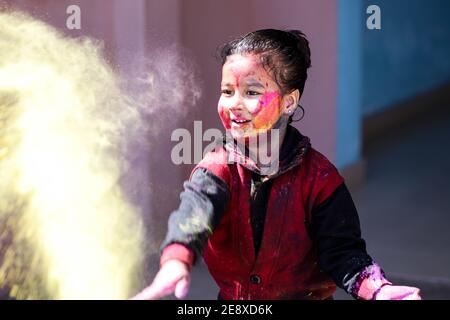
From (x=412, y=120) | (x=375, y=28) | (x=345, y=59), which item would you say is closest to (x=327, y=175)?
(x=345, y=59)

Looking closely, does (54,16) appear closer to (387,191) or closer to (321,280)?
(321,280)

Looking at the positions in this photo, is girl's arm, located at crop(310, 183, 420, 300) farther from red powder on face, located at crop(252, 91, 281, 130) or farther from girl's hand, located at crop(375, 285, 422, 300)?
red powder on face, located at crop(252, 91, 281, 130)

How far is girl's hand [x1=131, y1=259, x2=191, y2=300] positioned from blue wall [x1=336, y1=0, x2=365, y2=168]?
10.7ft

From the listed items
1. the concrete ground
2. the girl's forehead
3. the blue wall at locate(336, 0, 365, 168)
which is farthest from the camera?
the blue wall at locate(336, 0, 365, 168)

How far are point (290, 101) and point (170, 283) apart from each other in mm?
612

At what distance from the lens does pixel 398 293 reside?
2039 mm

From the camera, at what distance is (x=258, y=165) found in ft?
7.29

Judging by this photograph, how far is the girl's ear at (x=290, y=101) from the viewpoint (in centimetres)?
222

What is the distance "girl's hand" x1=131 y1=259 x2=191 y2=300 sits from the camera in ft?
6.10

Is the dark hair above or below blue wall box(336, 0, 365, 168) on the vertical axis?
above

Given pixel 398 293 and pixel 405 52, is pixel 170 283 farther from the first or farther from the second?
pixel 405 52

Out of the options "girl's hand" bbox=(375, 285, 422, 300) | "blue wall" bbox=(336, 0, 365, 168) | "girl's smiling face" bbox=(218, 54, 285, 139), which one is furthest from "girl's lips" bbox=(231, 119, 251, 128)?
"blue wall" bbox=(336, 0, 365, 168)

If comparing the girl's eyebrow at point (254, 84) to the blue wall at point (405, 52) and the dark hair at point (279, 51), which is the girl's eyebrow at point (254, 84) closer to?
the dark hair at point (279, 51)

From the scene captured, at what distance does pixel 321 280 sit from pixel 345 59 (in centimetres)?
312
